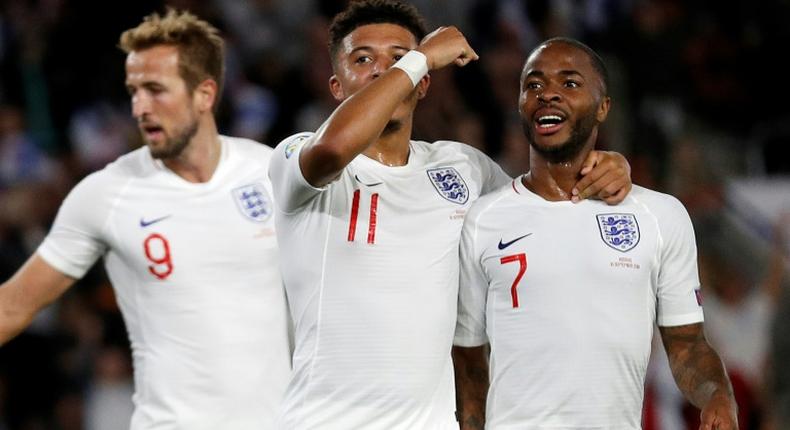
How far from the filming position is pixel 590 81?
171 inches

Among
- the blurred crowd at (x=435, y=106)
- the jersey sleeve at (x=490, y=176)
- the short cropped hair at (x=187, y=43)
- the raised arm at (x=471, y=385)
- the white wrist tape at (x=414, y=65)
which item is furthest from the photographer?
the blurred crowd at (x=435, y=106)

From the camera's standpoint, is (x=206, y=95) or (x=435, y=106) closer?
(x=206, y=95)

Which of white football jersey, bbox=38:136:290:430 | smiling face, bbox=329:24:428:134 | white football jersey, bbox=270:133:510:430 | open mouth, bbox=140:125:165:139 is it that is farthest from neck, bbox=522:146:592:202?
open mouth, bbox=140:125:165:139

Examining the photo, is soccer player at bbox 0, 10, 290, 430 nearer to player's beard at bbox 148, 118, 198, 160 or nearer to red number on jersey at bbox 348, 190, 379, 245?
player's beard at bbox 148, 118, 198, 160

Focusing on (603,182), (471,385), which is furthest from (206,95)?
(603,182)

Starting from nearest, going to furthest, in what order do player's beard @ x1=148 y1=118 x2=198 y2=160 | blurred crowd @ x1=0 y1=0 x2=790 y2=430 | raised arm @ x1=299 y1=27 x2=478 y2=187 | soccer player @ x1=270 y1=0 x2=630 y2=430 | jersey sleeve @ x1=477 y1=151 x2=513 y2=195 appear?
raised arm @ x1=299 y1=27 x2=478 y2=187 → soccer player @ x1=270 y1=0 x2=630 y2=430 → jersey sleeve @ x1=477 y1=151 x2=513 y2=195 → player's beard @ x1=148 y1=118 x2=198 y2=160 → blurred crowd @ x1=0 y1=0 x2=790 y2=430

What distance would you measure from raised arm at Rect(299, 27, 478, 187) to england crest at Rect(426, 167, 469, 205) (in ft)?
1.56

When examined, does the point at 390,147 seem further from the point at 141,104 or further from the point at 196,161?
the point at 141,104

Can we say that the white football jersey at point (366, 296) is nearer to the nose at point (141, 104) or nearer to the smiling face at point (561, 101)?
the smiling face at point (561, 101)

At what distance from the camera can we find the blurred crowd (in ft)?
27.8

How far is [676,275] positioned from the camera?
426 centimetres

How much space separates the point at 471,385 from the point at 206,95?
1823 millimetres

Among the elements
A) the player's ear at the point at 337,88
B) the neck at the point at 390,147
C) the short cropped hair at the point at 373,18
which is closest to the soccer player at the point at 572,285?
the neck at the point at 390,147

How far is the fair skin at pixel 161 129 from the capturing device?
5.22m
